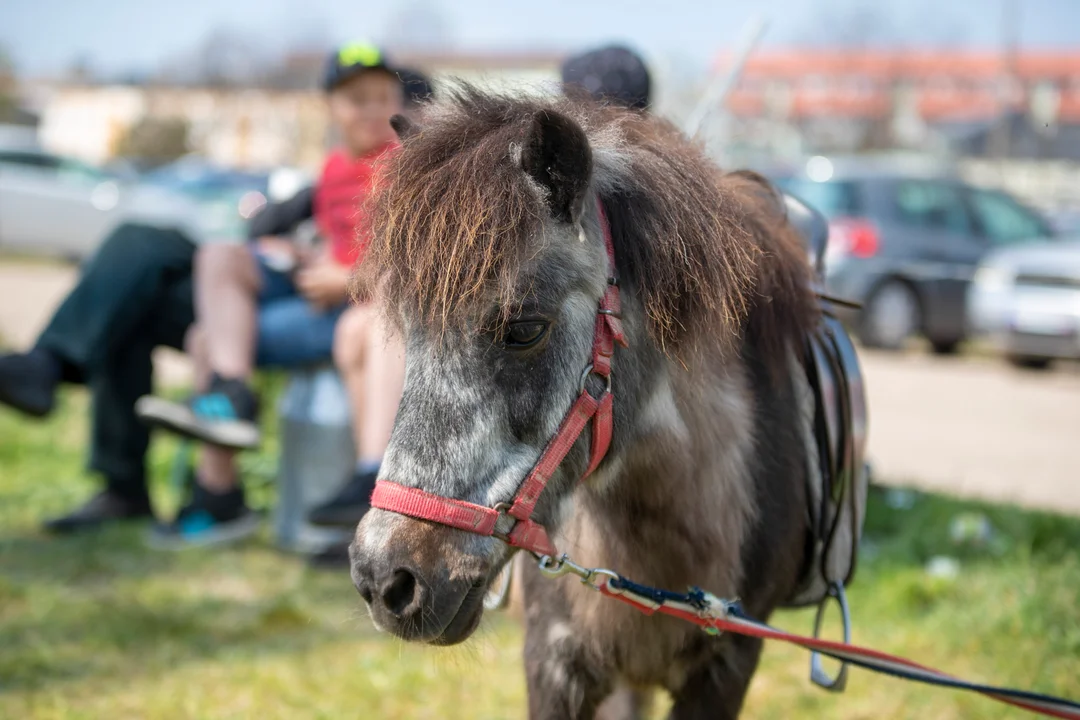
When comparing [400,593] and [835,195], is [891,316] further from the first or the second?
[400,593]

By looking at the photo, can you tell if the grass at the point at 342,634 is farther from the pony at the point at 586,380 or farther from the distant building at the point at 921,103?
the distant building at the point at 921,103

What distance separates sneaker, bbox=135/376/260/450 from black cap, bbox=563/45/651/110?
2.05m

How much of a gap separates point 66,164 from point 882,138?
93.5 ft

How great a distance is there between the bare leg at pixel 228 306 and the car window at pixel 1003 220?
992cm

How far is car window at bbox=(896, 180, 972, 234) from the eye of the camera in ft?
38.8

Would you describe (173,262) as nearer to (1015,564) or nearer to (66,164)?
(1015,564)

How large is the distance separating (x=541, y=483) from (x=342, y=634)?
252cm

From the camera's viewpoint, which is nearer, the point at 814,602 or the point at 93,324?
the point at 814,602

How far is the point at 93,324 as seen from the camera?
4.76 m

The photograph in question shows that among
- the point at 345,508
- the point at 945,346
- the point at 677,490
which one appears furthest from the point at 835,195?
the point at 677,490

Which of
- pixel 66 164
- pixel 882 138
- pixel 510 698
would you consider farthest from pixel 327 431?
pixel 882 138

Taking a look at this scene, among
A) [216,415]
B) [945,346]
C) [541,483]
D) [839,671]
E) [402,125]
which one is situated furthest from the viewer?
[945,346]

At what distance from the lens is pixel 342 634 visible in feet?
13.6

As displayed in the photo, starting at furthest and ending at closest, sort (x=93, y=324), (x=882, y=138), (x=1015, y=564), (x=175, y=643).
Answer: (x=882, y=138) → (x=93, y=324) → (x=1015, y=564) → (x=175, y=643)
